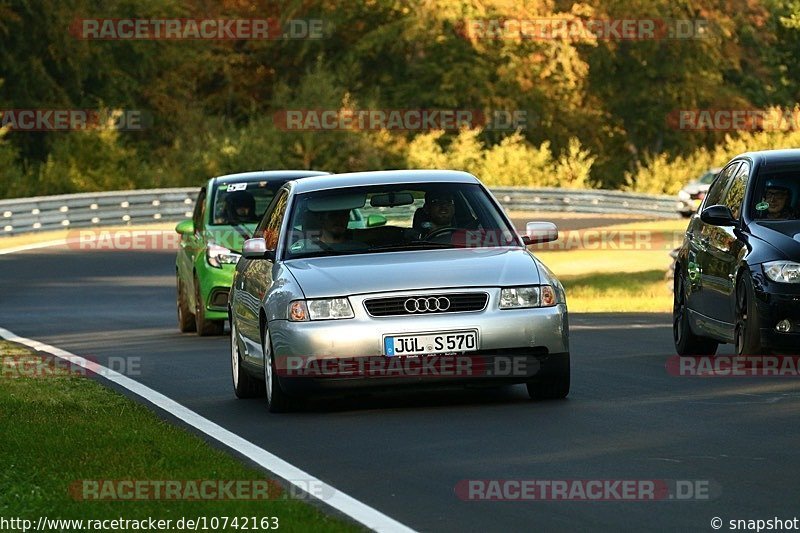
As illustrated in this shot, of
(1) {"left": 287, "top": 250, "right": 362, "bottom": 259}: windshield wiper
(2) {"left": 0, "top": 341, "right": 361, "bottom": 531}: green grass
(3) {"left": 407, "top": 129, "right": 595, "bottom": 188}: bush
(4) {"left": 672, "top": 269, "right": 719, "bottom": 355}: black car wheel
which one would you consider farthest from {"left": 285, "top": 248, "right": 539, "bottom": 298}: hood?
(3) {"left": 407, "top": 129, "right": 595, "bottom": 188}: bush

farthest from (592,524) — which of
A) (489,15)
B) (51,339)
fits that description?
(489,15)

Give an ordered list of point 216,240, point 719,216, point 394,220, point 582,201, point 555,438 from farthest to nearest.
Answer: point 582,201 < point 216,240 < point 719,216 < point 394,220 < point 555,438

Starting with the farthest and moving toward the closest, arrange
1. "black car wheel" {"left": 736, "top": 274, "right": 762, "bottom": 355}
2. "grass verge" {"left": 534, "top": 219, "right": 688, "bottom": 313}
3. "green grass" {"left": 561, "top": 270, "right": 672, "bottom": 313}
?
1. "grass verge" {"left": 534, "top": 219, "right": 688, "bottom": 313}
2. "green grass" {"left": 561, "top": 270, "right": 672, "bottom": 313}
3. "black car wheel" {"left": 736, "top": 274, "right": 762, "bottom": 355}

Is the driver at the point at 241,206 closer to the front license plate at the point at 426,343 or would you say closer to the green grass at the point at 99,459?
the green grass at the point at 99,459

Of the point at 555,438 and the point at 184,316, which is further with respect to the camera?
the point at 184,316

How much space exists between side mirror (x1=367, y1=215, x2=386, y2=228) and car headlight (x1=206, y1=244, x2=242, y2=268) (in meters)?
7.48

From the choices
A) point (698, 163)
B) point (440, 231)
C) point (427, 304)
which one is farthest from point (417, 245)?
point (698, 163)

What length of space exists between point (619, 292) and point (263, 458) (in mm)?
23266

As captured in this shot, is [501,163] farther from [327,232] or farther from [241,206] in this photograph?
[327,232]

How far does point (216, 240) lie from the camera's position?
21.8 m

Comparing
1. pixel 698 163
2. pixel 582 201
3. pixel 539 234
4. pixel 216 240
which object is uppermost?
pixel 539 234

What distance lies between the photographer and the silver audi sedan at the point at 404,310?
12.9 meters

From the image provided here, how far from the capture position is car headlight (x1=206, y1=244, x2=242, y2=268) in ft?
71.0

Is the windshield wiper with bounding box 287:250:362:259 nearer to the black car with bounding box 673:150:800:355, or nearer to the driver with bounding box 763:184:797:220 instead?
the black car with bounding box 673:150:800:355
